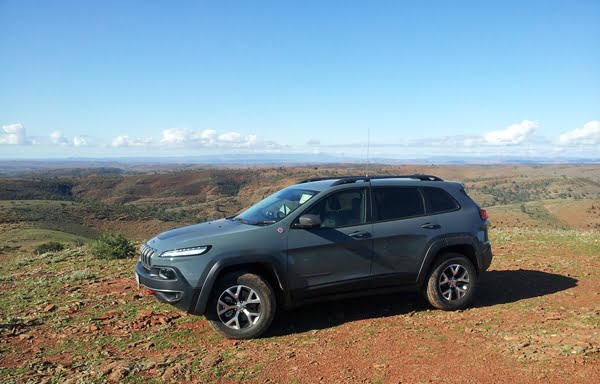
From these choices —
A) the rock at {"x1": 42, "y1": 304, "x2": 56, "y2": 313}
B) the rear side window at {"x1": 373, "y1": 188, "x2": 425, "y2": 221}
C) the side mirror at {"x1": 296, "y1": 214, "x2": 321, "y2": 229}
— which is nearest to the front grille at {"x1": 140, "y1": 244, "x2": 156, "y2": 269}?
the side mirror at {"x1": 296, "y1": 214, "x2": 321, "y2": 229}

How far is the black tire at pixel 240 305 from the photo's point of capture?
4785 mm

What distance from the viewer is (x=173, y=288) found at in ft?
15.4

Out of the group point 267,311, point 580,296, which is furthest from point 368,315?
point 580,296

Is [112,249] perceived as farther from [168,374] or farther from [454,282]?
[454,282]

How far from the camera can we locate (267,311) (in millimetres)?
4832

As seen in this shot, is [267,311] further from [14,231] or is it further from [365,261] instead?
[14,231]

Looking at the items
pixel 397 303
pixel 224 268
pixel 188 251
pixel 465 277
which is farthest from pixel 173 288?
pixel 465 277

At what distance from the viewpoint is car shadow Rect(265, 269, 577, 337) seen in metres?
5.37

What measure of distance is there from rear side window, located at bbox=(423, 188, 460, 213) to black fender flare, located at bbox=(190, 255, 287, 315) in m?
2.26

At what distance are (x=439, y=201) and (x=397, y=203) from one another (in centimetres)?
67

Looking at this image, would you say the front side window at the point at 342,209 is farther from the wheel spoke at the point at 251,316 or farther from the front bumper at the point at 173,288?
the front bumper at the point at 173,288

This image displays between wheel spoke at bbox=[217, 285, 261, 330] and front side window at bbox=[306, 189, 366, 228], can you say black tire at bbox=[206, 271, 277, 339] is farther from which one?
front side window at bbox=[306, 189, 366, 228]

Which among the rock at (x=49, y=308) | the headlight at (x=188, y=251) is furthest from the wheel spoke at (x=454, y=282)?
the rock at (x=49, y=308)

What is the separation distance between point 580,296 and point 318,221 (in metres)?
4.28
